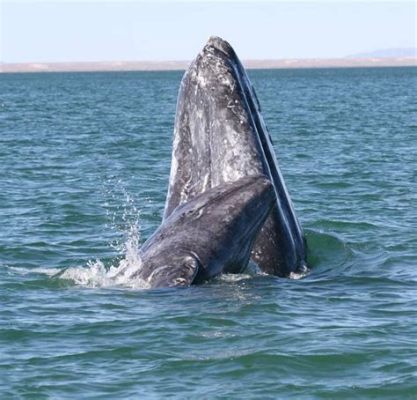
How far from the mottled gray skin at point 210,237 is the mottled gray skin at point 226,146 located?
0.62m

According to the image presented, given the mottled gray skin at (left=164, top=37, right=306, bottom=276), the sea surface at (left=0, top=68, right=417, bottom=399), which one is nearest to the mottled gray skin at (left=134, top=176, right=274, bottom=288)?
the sea surface at (left=0, top=68, right=417, bottom=399)

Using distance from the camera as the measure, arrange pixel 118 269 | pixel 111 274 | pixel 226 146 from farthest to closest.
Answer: pixel 111 274, pixel 118 269, pixel 226 146

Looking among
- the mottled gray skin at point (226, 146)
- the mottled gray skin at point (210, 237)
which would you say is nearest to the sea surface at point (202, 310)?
the mottled gray skin at point (210, 237)

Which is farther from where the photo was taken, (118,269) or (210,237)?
(118,269)

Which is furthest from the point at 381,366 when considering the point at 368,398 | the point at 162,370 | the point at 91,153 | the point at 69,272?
the point at 91,153

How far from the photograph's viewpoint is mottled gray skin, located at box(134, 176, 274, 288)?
35.7 feet

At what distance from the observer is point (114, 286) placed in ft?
38.9

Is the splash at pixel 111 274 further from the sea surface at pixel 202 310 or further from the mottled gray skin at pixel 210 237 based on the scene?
the mottled gray skin at pixel 210 237

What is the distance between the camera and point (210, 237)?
35.8 ft

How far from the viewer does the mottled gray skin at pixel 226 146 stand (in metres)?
11.9

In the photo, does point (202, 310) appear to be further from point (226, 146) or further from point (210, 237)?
point (226, 146)

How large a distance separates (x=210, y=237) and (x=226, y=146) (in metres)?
1.34

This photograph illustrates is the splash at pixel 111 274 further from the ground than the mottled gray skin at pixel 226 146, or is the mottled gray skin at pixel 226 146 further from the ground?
the mottled gray skin at pixel 226 146

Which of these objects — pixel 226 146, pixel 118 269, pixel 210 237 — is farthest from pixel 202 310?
pixel 226 146
